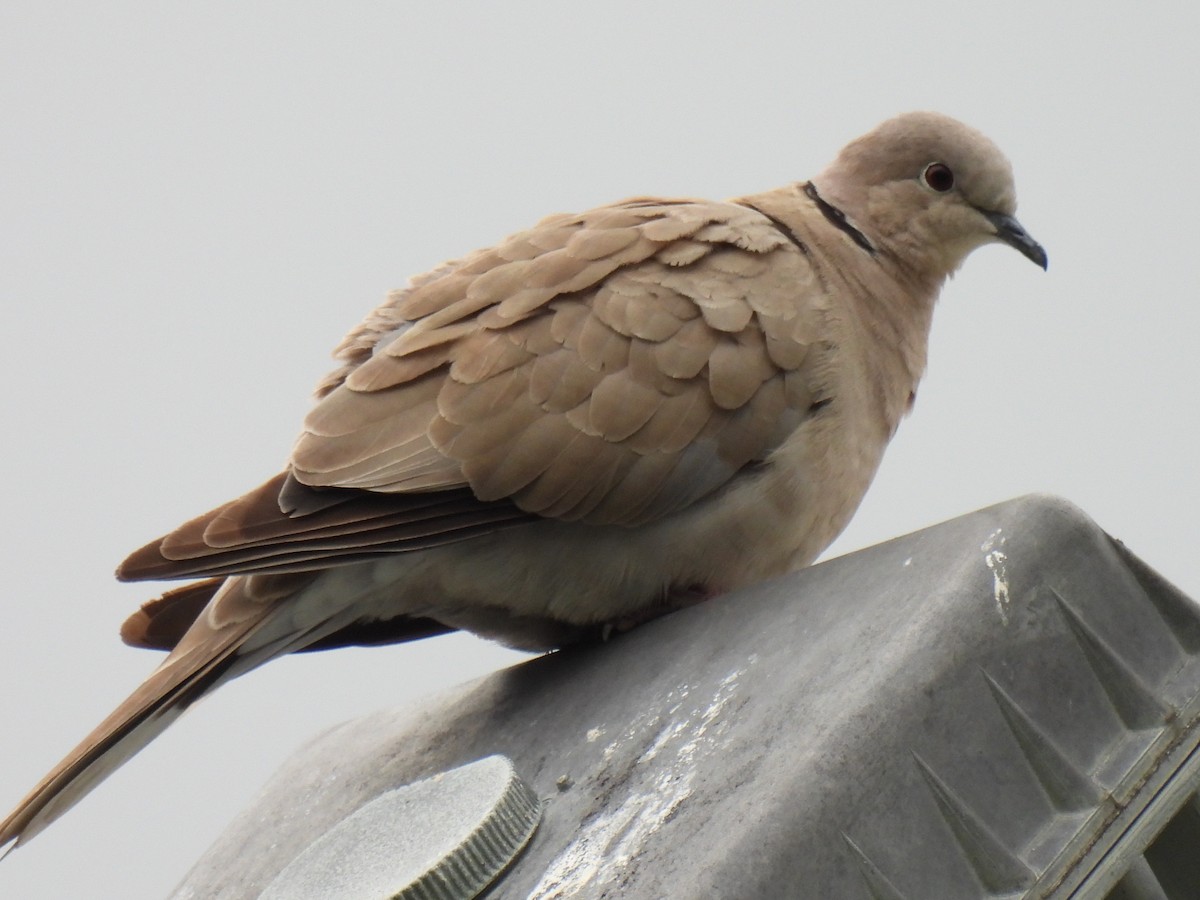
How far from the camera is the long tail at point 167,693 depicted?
263 centimetres

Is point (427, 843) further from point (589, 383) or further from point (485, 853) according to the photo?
point (589, 383)

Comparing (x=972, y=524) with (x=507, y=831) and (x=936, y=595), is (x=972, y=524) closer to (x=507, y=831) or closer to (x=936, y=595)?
(x=936, y=595)

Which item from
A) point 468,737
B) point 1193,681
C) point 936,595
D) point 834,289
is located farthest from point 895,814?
point 834,289

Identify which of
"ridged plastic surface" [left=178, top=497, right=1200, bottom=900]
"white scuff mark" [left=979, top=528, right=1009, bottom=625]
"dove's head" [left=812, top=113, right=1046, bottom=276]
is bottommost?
"ridged plastic surface" [left=178, top=497, right=1200, bottom=900]

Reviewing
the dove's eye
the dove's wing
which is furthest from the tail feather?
the dove's eye

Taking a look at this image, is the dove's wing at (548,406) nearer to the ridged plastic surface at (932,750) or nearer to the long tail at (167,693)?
the long tail at (167,693)

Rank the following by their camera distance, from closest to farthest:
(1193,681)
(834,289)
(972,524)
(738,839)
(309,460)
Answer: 1. (738,839)
2. (1193,681)
3. (972,524)
4. (309,460)
5. (834,289)

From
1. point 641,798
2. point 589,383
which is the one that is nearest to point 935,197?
point 589,383

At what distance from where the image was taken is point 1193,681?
2.04 m

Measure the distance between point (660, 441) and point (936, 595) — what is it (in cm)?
92

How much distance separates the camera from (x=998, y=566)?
2094 mm

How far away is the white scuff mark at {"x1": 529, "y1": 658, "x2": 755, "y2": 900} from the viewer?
207 centimetres

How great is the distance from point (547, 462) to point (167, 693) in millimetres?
808

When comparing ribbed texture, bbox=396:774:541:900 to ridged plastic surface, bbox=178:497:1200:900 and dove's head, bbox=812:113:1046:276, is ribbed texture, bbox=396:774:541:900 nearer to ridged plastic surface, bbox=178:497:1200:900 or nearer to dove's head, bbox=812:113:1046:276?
ridged plastic surface, bbox=178:497:1200:900
